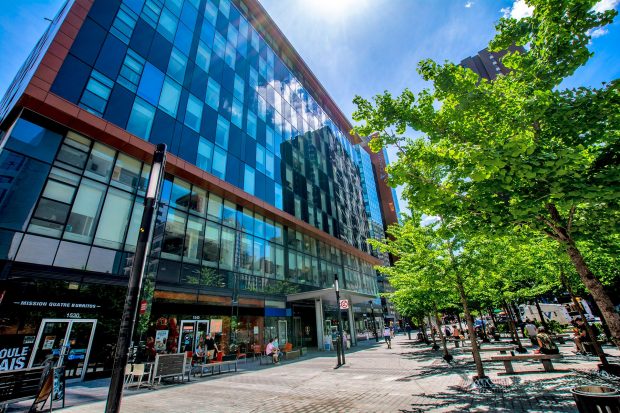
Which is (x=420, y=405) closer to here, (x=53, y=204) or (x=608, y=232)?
(x=608, y=232)

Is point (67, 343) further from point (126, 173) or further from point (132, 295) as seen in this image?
point (132, 295)

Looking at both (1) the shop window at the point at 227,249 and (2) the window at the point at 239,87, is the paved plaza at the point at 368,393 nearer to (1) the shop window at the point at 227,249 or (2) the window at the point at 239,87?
(1) the shop window at the point at 227,249

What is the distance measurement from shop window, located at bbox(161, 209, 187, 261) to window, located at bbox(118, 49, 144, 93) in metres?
7.95

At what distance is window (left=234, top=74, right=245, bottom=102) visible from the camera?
26453 millimetres

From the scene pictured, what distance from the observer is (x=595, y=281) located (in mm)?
6113

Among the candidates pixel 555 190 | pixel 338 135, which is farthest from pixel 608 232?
pixel 338 135

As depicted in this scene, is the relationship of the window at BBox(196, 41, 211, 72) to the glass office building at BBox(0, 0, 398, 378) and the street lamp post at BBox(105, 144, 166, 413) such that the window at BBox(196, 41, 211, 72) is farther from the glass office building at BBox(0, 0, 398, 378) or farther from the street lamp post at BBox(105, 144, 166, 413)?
the street lamp post at BBox(105, 144, 166, 413)

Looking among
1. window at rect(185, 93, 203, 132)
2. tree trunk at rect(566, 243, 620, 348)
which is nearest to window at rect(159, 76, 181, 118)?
window at rect(185, 93, 203, 132)

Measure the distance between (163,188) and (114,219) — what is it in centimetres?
372

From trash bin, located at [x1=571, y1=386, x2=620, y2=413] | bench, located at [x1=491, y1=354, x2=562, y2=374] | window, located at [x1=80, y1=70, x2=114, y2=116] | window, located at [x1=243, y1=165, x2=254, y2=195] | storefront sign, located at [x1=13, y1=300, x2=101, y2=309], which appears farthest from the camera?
window, located at [x1=243, y1=165, x2=254, y2=195]

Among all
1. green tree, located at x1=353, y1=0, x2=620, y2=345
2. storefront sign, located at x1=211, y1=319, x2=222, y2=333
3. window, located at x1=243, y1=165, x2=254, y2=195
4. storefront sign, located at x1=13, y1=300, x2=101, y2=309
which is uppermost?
window, located at x1=243, y1=165, x2=254, y2=195

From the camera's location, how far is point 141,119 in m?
17.2

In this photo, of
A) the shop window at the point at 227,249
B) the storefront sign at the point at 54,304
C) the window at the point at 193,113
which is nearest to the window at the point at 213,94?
the window at the point at 193,113

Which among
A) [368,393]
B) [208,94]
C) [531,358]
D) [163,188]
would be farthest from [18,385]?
[208,94]
